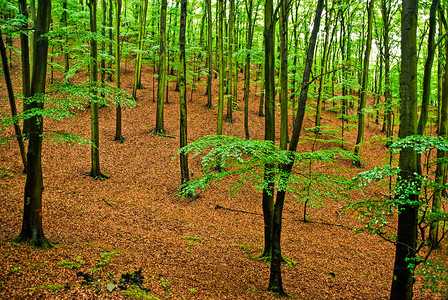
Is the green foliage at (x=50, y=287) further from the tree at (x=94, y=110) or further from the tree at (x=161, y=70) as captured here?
the tree at (x=161, y=70)

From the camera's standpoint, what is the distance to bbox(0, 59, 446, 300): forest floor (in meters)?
4.75

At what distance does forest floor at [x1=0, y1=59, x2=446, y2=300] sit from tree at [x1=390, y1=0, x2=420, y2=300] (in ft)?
7.45

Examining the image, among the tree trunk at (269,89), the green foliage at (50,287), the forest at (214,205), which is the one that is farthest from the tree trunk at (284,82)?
the green foliage at (50,287)

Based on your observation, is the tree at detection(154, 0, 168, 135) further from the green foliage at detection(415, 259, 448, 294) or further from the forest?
the green foliage at detection(415, 259, 448, 294)

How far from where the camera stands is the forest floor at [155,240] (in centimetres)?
475

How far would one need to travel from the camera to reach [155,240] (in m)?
7.32

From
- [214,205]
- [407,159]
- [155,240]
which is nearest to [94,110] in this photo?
[155,240]

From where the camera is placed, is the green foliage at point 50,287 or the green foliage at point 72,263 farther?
the green foliage at point 72,263

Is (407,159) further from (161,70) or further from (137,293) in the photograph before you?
(161,70)

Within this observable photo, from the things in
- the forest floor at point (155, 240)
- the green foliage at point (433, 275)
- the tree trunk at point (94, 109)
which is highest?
the tree trunk at point (94, 109)

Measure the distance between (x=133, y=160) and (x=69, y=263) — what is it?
867 cm

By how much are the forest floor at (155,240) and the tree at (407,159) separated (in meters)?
2.27

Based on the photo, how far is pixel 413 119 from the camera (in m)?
4.32

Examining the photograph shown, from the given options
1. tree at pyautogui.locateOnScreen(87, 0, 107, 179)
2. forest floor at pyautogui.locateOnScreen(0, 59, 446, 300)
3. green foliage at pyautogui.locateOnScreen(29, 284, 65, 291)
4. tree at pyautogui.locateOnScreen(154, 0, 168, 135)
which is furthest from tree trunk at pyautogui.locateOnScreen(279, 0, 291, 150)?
tree at pyautogui.locateOnScreen(87, 0, 107, 179)
